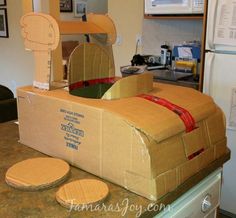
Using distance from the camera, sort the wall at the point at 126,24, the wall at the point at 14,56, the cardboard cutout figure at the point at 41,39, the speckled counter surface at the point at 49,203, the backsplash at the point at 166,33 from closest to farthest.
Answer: the speckled counter surface at the point at 49,203 → the cardboard cutout figure at the point at 41,39 → the backsplash at the point at 166,33 → the wall at the point at 126,24 → the wall at the point at 14,56

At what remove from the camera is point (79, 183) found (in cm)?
94

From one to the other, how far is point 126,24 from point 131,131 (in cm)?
297

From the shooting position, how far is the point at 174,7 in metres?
2.75

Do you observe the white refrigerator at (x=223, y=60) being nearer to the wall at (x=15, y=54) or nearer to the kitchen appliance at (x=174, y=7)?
the kitchen appliance at (x=174, y=7)

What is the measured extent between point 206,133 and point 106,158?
352 mm

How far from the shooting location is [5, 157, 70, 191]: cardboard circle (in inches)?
36.6

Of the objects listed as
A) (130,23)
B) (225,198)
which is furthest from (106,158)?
(130,23)

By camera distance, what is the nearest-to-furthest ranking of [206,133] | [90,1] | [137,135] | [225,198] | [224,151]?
[137,135], [206,133], [224,151], [225,198], [90,1]

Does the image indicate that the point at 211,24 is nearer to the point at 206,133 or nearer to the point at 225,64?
the point at 225,64

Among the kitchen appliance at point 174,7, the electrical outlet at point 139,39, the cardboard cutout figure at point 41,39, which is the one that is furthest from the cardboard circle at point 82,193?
the electrical outlet at point 139,39

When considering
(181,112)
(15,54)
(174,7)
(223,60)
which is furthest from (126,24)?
(181,112)

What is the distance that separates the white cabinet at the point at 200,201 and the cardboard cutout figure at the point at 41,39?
607 millimetres

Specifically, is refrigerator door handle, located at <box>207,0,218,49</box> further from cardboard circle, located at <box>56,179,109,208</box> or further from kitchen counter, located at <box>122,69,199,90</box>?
cardboard circle, located at <box>56,179,109,208</box>

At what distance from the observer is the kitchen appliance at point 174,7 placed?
259 centimetres
